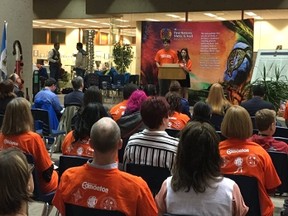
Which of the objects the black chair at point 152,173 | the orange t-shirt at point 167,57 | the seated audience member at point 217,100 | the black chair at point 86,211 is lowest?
the black chair at point 152,173

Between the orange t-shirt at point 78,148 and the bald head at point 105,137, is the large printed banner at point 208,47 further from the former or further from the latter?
the bald head at point 105,137

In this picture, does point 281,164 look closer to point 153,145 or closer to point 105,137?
point 153,145

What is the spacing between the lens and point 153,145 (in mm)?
3566

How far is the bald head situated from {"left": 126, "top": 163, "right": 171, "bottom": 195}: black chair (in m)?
0.92

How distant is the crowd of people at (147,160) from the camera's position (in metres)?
2.37

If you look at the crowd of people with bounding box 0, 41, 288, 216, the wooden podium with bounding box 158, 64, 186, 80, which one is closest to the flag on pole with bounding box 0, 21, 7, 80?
the wooden podium with bounding box 158, 64, 186, 80

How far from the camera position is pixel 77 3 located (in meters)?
16.8

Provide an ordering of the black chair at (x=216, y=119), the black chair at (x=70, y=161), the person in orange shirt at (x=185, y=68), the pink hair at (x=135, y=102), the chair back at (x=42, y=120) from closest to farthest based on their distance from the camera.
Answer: the black chair at (x=70, y=161), the pink hair at (x=135, y=102), the black chair at (x=216, y=119), the chair back at (x=42, y=120), the person in orange shirt at (x=185, y=68)

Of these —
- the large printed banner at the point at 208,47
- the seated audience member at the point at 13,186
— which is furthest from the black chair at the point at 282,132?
the large printed banner at the point at 208,47

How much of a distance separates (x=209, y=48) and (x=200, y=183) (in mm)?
12065

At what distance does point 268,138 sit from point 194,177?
6.55 feet

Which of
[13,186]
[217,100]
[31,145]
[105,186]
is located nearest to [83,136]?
[31,145]

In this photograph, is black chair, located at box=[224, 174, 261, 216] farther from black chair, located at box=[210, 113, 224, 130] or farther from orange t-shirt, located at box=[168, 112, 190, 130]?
black chair, located at box=[210, 113, 224, 130]

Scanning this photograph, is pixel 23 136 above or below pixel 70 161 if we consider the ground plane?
above
